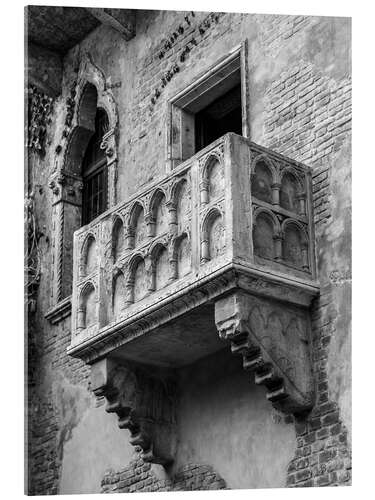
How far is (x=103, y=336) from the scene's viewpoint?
11453mm

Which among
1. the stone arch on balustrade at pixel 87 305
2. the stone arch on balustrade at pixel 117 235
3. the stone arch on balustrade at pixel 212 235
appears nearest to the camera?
the stone arch on balustrade at pixel 212 235

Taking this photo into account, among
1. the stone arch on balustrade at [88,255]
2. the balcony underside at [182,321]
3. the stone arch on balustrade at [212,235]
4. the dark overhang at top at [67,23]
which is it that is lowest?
the balcony underside at [182,321]

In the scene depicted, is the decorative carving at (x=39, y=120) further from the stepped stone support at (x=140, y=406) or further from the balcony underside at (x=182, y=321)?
the stepped stone support at (x=140, y=406)

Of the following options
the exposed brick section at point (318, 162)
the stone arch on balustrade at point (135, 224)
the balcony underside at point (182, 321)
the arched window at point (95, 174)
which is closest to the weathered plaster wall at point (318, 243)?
the exposed brick section at point (318, 162)

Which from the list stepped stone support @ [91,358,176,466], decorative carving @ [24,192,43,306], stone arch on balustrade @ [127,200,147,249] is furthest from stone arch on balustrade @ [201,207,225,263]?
decorative carving @ [24,192,43,306]

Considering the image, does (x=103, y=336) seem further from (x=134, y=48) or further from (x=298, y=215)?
(x=134, y=48)

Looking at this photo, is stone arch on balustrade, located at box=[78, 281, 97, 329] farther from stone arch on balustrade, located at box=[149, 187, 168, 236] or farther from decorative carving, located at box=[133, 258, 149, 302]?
stone arch on balustrade, located at box=[149, 187, 168, 236]

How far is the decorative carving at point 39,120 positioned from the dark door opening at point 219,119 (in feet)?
8.41

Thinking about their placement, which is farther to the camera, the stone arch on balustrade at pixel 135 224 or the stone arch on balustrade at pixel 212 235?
the stone arch on balustrade at pixel 135 224

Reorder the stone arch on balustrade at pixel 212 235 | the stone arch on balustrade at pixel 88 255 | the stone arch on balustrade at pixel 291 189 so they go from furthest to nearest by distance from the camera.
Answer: the stone arch on balustrade at pixel 88 255 < the stone arch on balustrade at pixel 291 189 < the stone arch on balustrade at pixel 212 235

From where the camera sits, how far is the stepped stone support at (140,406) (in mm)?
11703

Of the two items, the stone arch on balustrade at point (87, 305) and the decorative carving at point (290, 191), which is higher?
the decorative carving at point (290, 191)

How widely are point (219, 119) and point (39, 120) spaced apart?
2.88 metres

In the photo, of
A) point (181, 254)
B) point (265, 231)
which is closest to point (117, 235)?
point (181, 254)
